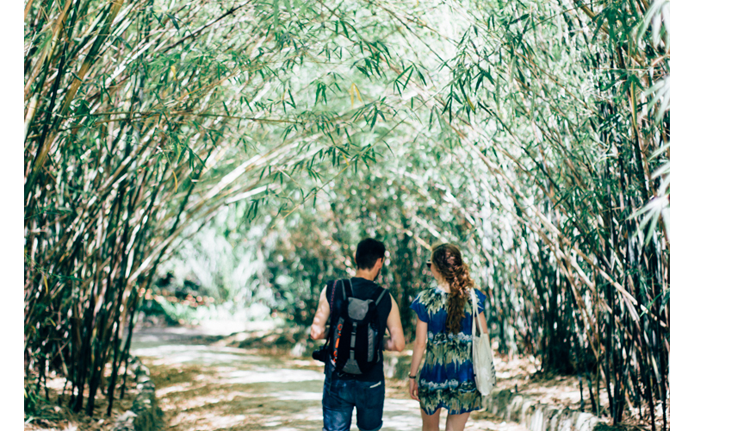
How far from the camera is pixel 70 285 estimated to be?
3.61 metres

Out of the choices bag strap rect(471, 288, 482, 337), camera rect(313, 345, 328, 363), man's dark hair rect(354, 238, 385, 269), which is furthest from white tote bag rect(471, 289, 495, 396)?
camera rect(313, 345, 328, 363)

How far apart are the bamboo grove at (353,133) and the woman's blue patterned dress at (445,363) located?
→ 0.73 metres

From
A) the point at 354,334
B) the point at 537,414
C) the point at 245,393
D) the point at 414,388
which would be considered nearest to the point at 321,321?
the point at 354,334

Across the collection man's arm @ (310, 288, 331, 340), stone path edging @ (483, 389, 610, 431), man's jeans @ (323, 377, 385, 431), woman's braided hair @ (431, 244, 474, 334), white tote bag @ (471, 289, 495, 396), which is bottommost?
stone path edging @ (483, 389, 610, 431)

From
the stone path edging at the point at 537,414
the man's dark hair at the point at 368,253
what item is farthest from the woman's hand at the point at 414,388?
the stone path edging at the point at 537,414

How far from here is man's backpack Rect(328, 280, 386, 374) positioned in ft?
7.93

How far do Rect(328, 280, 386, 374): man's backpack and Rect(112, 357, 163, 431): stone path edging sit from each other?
4.97 ft

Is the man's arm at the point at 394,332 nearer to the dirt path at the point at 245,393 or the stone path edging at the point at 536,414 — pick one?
the stone path edging at the point at 536,414

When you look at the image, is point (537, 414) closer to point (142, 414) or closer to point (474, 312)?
point (474, 312)

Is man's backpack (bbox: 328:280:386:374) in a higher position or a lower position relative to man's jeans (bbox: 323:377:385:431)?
higher

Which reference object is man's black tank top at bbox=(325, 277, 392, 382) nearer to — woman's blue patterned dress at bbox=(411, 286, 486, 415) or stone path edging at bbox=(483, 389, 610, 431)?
woman's blue patterned dress at bbox=(411, 286, 486, 415)

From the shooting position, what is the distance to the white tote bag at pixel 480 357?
2662mm

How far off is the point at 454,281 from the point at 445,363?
13.3 inches
